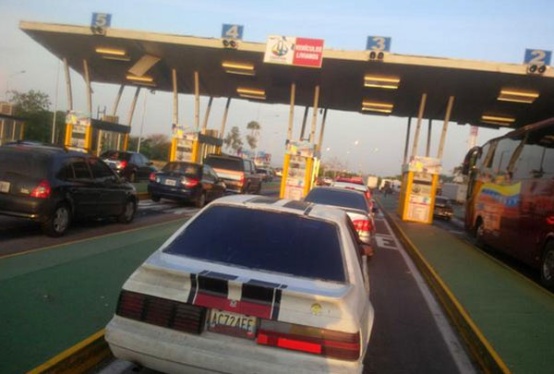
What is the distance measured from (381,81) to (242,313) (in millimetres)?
23289

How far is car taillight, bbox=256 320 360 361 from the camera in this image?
318cm

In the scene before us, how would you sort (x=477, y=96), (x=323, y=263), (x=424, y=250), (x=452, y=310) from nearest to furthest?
(x=323, y=263), (x=452, y=310), (x=424, y=250), (x=477, y=96)

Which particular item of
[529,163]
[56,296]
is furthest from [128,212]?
[529,163]

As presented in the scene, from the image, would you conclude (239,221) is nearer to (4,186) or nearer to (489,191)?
(4,186)

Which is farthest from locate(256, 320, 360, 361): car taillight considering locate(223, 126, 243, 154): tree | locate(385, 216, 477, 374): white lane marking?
locate(223, 126, 243, 154): tree

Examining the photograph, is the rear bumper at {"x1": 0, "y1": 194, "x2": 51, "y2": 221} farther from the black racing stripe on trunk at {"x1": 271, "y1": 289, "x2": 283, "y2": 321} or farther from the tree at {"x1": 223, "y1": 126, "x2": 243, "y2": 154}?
the tree at {"x1": 223, "y1": 126, "x2": 243, "y2": 154}

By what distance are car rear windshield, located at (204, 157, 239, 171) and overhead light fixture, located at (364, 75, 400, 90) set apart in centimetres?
741

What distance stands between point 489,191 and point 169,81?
2313 centimetres

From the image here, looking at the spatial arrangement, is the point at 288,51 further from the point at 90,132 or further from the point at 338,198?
the point at 338,198

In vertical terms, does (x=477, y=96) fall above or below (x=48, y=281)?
above

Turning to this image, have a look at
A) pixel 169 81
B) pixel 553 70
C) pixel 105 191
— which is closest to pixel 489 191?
pixel 553 70

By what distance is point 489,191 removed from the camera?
15.4 m

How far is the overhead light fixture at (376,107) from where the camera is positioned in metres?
31.6

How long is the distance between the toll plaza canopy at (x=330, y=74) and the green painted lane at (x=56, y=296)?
655 inches
